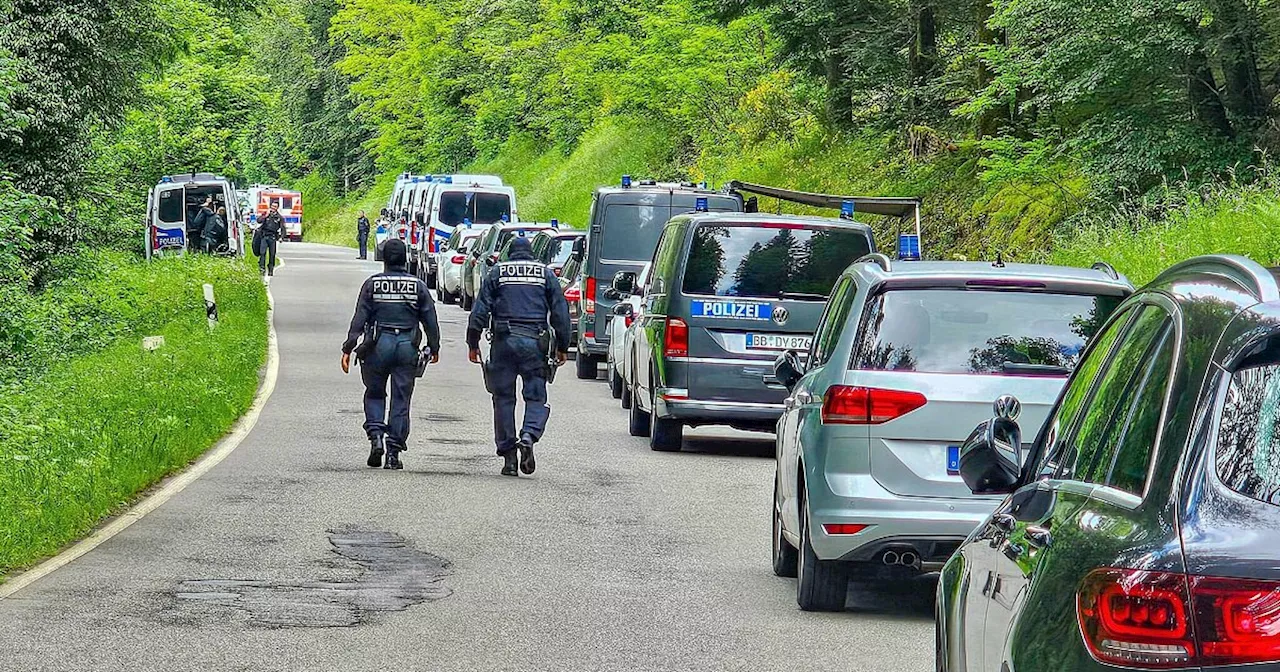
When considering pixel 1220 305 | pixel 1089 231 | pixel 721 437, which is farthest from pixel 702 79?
pixel 1220 305

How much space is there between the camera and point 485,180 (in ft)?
156

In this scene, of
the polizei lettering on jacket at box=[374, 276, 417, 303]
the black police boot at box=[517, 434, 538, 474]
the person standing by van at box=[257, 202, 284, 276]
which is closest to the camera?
the black police boot at box=[517, 434, 538, 474]

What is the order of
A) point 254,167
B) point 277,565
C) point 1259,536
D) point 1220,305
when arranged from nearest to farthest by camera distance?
point 1259,536, point 1220,305, point 277,565, point 254,167

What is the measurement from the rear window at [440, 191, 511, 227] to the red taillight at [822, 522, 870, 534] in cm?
3686

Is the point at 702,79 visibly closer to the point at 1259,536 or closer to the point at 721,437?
the point at 721,437

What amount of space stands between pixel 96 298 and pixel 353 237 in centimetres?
5890

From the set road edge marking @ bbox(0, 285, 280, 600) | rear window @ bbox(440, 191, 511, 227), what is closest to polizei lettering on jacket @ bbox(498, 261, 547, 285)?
road edge marking @ bbox(0, 285, 280, 600)

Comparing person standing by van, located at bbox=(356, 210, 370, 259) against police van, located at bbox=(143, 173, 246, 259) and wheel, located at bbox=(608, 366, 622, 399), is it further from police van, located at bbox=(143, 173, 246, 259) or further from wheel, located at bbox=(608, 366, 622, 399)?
wheel, located at bbox=(608, 366, 622, 399)

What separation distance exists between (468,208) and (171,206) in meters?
7.40

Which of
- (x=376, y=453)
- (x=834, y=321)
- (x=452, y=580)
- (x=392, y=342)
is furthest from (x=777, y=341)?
(x=452, y=580)

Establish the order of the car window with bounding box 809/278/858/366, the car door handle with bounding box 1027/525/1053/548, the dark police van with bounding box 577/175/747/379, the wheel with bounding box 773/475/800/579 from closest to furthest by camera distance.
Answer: the car door handle with bounding box 1027/525/1053/548 < the car window with bounding box 809/278/858/366 < the wheel with bounding box 773/475/800/579 < the dark police van with bounding box 577/175/747/379

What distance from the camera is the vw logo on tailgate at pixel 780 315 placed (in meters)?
15.6

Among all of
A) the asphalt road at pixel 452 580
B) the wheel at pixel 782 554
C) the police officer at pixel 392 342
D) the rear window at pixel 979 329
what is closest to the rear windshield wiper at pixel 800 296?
the asphalt road at pixel 452 580

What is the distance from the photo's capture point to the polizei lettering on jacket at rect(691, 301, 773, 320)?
15.7 meters
